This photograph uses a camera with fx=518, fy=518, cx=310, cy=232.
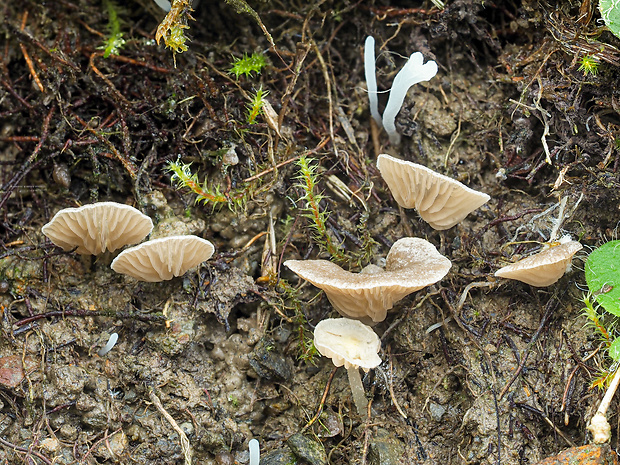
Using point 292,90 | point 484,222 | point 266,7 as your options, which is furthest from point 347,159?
point 266,7

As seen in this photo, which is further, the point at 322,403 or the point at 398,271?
the point at 322,403

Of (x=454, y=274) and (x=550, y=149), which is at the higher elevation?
(x=550, y=149)

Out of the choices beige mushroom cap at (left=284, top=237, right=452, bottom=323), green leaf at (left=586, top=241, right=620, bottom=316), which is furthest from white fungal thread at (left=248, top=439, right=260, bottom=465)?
green leaf at (left=586, top=241, right=620, bottom=316)

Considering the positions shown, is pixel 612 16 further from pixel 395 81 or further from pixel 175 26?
pixel 175 26

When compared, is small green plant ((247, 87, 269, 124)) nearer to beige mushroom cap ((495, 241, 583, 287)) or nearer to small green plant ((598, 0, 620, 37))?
beige mushroom cap ((495, 241, 583, 287))

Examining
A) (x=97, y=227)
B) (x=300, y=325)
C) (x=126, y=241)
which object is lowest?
(x=300, y=325)

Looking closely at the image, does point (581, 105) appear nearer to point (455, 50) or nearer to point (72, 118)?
point (455, 50)

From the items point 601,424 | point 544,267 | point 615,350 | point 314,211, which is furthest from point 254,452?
point 615,350
